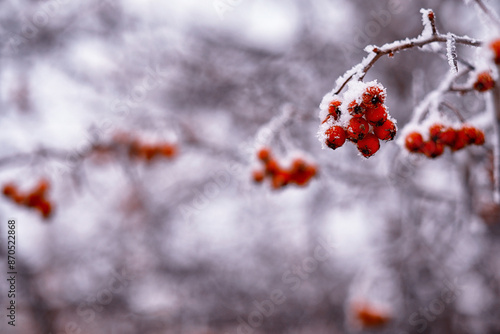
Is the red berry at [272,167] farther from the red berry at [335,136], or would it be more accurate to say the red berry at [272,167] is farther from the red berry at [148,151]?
the red berry at [148,151]

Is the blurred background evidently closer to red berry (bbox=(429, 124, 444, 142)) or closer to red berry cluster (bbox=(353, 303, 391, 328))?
red berry cluster (bbox=(353, 303, 391, 328))

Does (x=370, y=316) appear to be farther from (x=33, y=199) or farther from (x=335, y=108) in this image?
(x=33, y=199)

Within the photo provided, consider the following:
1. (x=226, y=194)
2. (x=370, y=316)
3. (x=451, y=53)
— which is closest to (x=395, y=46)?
(x=451, y=53)

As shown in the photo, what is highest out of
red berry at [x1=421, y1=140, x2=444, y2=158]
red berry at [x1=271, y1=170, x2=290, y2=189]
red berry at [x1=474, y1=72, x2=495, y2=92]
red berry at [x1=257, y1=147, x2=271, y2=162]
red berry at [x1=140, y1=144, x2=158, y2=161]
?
red berry at [x1=140, y1=144, x2=158, y2=161]

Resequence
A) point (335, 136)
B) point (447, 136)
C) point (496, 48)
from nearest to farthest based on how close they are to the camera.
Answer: point (496, 48) → point (335, 136) → point (447, 136)

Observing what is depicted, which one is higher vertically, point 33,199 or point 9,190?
point 9,190

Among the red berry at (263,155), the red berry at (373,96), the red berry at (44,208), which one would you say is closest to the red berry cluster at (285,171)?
the red berry at (263,155)

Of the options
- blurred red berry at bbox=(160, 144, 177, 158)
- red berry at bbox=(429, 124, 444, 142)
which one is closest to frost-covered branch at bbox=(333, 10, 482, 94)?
red berry at bbox=(429, 124, 444, 142)
